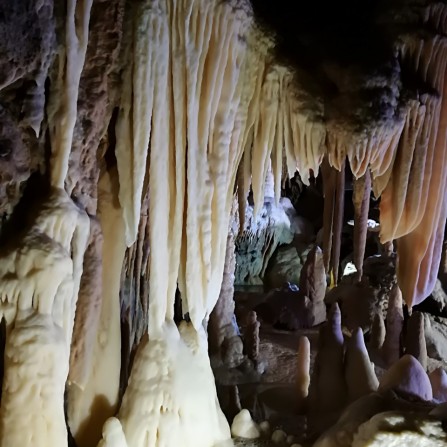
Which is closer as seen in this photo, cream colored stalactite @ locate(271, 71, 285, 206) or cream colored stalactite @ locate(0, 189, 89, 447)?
cream colored stalactite @ locate(0, 189, 89, 447)

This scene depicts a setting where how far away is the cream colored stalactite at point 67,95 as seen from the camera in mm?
2664

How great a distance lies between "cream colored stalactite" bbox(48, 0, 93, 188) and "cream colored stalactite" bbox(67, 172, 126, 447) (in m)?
0.54

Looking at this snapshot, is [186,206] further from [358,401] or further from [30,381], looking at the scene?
[358,401]

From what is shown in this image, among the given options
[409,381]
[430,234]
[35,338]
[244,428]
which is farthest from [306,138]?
[35,338]

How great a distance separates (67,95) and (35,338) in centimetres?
111

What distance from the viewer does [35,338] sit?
2457 millimetres

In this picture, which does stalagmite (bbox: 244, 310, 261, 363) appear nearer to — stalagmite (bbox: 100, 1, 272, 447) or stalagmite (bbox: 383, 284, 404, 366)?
stalagmite (bbox: 383, 284, 404, 366)

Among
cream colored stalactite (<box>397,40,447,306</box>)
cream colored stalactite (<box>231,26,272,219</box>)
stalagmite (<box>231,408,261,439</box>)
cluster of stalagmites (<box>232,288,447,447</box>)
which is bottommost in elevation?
stalagmite (<box>231,408,261,439</box>)

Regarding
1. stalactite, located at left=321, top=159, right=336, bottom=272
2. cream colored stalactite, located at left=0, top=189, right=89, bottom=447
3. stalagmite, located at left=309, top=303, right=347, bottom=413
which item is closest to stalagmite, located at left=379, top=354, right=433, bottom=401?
stalagmite, located at left=309, top=303, right=347, bottom=413

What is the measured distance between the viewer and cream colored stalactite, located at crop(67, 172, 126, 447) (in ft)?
10.3

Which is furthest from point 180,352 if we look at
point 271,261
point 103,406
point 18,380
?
point 271,261

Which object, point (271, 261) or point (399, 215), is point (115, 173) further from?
point (271, 261)

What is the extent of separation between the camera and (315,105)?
11.2 feet

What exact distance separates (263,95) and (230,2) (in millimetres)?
596
